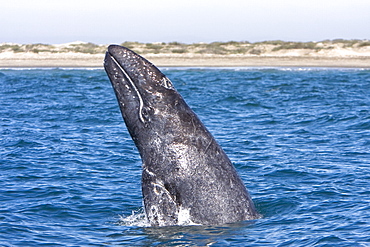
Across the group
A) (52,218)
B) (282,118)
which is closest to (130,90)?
(52,218)

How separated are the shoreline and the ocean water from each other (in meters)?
35.4

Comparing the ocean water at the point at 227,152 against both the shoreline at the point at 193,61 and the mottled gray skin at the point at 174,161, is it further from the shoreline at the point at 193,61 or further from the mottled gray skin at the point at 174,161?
the shoreline at the point at 193,61

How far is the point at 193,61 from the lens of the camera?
59.5 meters

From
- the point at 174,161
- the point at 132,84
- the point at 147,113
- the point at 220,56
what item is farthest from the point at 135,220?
the point at 220,56

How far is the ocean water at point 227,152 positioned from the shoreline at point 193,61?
35.4 metres

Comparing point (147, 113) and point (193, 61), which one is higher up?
point (147, 113)

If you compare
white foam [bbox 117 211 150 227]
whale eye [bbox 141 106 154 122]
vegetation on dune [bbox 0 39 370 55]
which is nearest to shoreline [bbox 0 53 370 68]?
vegetation on dune [bbox 0 39 370 55]

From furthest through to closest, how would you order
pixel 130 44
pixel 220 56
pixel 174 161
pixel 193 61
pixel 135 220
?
pixel 130 44
pixel 220 56
pixel 193 61
pixel 135 220
pixel 174 161

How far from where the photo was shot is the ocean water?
22.1 feet

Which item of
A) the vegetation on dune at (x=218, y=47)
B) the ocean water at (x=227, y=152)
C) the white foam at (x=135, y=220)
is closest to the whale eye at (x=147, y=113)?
the ocean water at (x=227, y=152)

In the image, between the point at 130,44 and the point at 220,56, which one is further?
the point at 130,44

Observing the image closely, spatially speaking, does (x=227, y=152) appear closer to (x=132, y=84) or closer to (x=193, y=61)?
(x=132, y=84)

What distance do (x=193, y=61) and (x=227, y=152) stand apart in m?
47.4

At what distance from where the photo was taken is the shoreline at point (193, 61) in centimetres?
5620
